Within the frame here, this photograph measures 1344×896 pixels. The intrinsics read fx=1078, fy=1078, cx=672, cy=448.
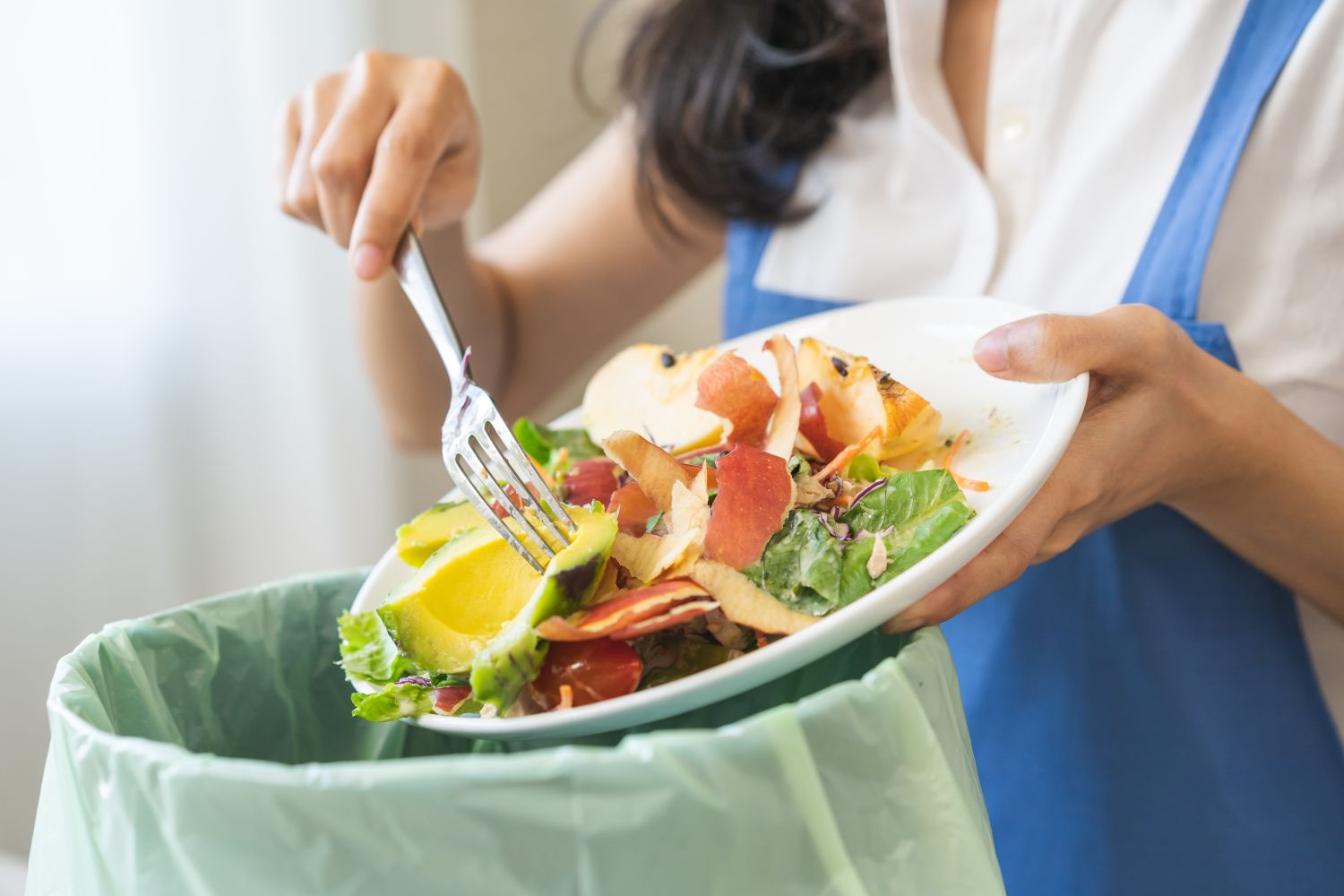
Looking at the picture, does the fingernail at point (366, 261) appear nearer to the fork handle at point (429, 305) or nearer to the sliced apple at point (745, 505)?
the fork handle at point (429, 305)

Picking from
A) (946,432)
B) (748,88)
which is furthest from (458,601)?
(748,88)

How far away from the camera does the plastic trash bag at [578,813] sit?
29 centimetres

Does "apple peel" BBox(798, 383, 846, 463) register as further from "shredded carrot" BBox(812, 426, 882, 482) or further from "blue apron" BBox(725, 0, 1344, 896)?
"blue apron" BBox(725, 0, 1344, 896)

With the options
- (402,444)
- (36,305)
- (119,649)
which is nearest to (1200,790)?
(119,649)

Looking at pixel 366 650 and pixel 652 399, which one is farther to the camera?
pixel 652 399

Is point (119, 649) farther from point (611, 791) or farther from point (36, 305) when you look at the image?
point (36, 305)

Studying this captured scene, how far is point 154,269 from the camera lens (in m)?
1.23

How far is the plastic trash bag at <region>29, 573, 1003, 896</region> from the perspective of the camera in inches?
11.6

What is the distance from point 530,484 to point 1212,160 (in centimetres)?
45

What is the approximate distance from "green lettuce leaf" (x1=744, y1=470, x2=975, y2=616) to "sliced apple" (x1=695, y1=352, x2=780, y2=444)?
0.27 feet

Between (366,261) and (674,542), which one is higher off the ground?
(366,261)

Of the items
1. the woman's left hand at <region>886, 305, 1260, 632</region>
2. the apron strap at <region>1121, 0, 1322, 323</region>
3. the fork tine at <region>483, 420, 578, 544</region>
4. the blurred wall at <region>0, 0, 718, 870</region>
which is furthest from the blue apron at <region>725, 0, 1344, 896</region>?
the blurred wall at <region>0, 0, 718, 870</region>

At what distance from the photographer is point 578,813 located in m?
0.30

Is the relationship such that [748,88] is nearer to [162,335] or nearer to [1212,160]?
[1212,160]
